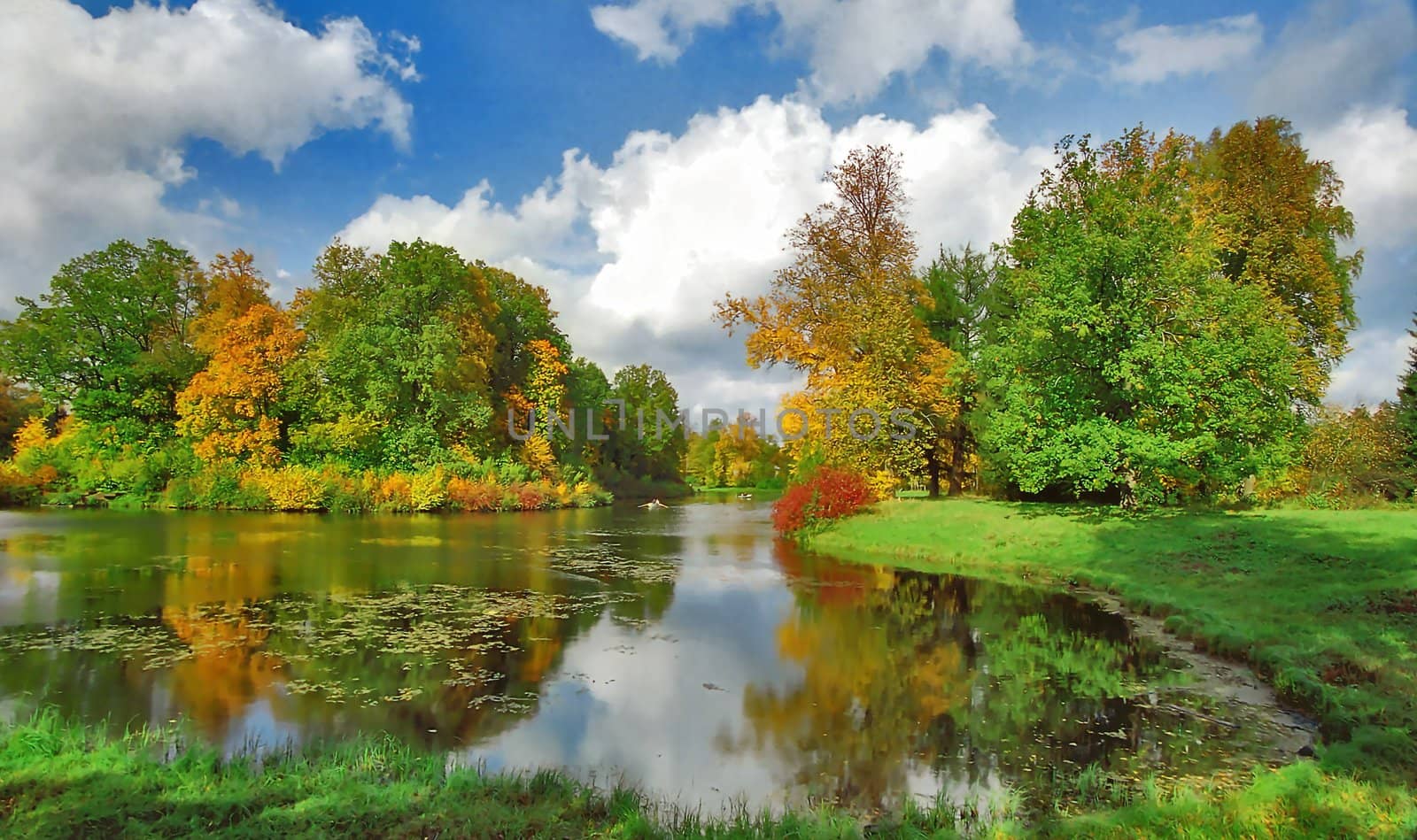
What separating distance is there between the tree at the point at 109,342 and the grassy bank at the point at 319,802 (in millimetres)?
36474

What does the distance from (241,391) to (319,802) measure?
34941 millimetres

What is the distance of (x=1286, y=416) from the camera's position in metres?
18.1

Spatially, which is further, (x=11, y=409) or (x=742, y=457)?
(x=742, y=457)

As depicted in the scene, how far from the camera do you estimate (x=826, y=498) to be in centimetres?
2345

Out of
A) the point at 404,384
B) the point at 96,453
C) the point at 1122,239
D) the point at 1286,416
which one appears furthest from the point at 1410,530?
the point at 96,453

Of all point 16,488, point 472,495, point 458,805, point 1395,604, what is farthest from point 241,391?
point 1395,604

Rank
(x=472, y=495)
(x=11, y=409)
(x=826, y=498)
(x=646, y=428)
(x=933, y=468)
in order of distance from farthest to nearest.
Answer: (x=646, y=428), (x=11, y=409), (x=472, y=495), (x=933, y=468), (x=826, y=498)

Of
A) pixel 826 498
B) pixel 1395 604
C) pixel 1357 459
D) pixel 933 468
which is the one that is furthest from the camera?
pixel 933 468

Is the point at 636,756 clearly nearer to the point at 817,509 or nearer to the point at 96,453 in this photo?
the point at 817,509

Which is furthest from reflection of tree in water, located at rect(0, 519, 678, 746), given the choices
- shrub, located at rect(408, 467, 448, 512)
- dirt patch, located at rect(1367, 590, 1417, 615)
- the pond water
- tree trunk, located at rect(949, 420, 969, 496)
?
tree trunk, located at rect(949, 420, 969, 496)

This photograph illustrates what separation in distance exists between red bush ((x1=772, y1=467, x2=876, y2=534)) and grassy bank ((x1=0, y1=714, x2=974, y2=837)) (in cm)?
1856

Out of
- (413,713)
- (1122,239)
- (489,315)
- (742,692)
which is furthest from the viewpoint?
(489,315)

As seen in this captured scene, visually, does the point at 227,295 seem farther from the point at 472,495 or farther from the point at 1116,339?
the point at 1116,339

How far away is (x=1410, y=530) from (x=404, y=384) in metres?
35.4
